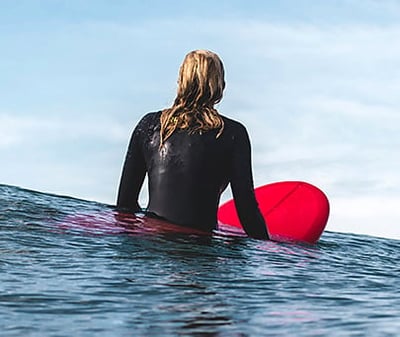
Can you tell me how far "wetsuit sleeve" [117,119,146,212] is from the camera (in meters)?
6.95

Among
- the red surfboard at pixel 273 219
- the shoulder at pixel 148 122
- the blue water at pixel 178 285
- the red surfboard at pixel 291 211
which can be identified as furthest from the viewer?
the red surfboard at pixel 291 211

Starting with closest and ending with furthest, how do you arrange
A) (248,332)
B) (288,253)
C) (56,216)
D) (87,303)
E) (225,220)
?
1. (248,332)
2. (87,303)
3. (288,253)
4. (56,216)
5. (225,220)

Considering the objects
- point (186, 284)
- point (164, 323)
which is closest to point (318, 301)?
point (186, 284)

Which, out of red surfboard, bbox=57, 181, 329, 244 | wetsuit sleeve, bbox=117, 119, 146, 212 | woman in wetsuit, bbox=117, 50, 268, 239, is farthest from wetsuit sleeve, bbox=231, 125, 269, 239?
wetsuit sleeve, bbox=117, 119, 146, 212

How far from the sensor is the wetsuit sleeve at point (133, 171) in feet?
22.8

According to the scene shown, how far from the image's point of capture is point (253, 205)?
22.2 feet

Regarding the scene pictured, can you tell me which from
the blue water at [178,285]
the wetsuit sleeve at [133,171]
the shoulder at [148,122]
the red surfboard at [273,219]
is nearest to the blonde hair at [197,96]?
the shoulder at [148,122]

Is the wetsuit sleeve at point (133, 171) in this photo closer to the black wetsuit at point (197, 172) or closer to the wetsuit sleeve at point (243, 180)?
the black wetsuit at point (197, 172)

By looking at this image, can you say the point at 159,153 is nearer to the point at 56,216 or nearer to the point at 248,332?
the point at 56,216

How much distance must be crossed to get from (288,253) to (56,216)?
203 centimetres

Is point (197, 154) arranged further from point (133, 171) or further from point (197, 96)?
point (133, 171)

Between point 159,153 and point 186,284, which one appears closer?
point 186,284

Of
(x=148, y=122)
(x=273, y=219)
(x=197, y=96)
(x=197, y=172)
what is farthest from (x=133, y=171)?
(x=273, y=219)

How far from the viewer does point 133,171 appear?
703 cm
